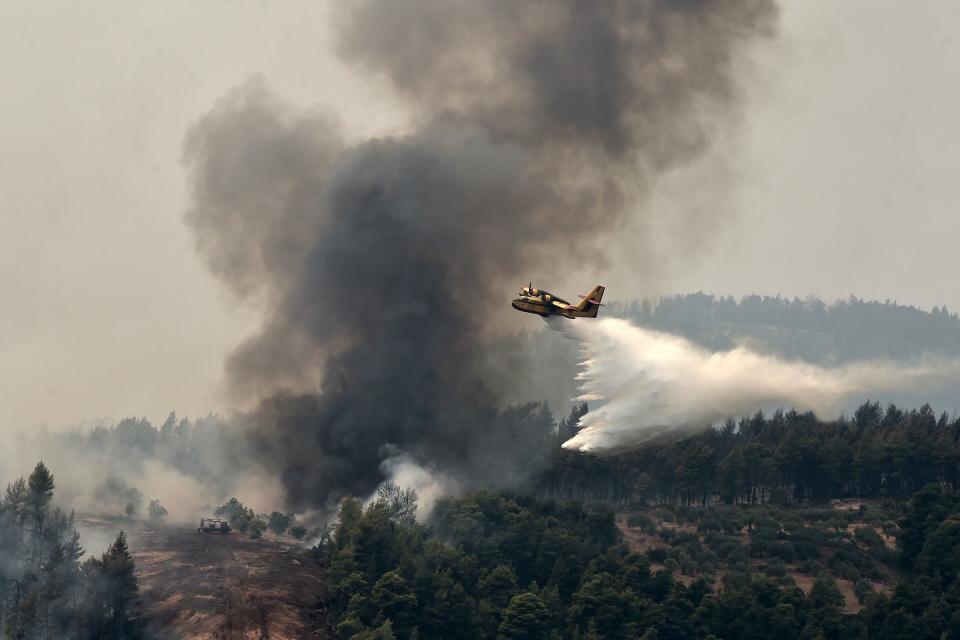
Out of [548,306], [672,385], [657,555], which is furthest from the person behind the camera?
[657,555]

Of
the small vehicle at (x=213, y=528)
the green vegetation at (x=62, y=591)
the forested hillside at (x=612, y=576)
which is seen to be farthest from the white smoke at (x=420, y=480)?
the green vegetation at (x=62, y=591)

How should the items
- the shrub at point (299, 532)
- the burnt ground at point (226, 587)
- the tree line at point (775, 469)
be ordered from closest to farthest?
the burnt ground at point (226, 587)
the shrub at point (299, 532)
the tree line at point (775, 469)

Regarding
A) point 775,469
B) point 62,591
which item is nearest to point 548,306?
point 62,591

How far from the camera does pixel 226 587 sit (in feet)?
382

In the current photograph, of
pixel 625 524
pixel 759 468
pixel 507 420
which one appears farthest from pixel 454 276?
pixel 759 468

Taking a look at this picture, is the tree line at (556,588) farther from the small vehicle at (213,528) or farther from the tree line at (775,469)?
the tree line at (775,469)

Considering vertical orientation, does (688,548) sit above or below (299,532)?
above

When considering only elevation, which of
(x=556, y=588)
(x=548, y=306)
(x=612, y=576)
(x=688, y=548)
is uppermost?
(x=548, y=306)

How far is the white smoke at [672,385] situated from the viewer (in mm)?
128250

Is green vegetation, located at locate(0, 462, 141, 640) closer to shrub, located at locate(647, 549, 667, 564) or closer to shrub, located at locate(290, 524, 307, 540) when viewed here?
shrub, located at locate(290, 524, 307, 540)

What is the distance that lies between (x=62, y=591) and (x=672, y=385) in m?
63.0

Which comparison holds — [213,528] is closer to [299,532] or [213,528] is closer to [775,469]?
[299,532]

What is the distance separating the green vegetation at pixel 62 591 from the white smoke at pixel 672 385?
44.6 m

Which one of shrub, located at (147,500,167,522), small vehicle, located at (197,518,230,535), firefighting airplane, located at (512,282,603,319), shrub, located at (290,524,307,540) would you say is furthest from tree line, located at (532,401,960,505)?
firefighting airplane, located at (512,282,603,319)
